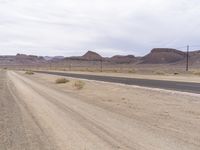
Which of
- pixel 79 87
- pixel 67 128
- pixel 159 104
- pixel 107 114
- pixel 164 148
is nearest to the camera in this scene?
pixel 164 148

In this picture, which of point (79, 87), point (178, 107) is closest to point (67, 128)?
point (178, 107)

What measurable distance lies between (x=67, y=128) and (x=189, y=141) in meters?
3.87

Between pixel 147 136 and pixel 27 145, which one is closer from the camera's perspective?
pixel 27 145

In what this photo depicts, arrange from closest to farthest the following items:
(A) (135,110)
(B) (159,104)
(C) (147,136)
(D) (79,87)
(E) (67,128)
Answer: (C) (147,136) → (E) (67,128) → (A) (135,110) → (B) (159,104) → (D) (79,87)

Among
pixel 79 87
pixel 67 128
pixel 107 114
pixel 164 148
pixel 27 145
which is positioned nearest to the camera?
pixel 164 148

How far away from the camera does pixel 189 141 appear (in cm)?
941

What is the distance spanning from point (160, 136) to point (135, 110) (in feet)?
21.1

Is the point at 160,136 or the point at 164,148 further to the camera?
the point at 160,136

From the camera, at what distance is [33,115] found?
15164 mm

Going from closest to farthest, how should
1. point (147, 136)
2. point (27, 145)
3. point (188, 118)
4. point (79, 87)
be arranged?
point (27, 145), point (147, 136), point (188, 118), point (79, 87)

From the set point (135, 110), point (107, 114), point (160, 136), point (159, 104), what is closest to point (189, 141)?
point (160, 136)

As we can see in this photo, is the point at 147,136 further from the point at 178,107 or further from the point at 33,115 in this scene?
the point at 178,107

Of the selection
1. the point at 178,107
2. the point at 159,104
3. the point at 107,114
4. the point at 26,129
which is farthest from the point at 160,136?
the point at 159,104

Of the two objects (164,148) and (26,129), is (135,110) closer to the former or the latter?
(26,129)
